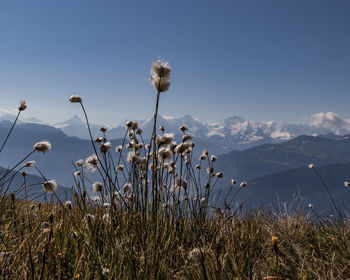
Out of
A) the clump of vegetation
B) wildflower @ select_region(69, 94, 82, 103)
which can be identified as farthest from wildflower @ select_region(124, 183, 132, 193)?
wildflower @ select_region(69, 94, 82, 103)

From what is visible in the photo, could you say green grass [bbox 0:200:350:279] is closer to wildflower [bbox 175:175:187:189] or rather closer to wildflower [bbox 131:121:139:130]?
wildflower [bbox 175:175:187:189]

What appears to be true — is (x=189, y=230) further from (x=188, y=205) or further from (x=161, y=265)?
(x=161, y=265)

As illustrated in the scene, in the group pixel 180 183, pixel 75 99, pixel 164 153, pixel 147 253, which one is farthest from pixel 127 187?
pixel 75 99

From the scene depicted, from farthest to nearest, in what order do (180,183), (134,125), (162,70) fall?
1. (134,125)
2. (180,183)
3. (162,70)

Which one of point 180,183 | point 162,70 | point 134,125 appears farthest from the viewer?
point 134,125

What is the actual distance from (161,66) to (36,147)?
169 cm

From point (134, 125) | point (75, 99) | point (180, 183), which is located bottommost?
point (180, 183)

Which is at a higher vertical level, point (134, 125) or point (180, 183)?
point (134, 125)

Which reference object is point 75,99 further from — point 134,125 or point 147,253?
point 147,253

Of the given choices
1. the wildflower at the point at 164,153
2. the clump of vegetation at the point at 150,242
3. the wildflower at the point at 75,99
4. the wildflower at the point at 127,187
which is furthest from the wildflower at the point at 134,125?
the wildflower at the point at 75,99

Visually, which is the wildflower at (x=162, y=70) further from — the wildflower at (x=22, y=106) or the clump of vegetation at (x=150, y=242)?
the wildflower at (x=22, y=106)

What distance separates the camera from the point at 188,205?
4.31m

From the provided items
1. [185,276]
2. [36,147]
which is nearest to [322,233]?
[185,276]

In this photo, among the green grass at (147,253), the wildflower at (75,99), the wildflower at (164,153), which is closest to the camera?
the green grass at (147,253)
